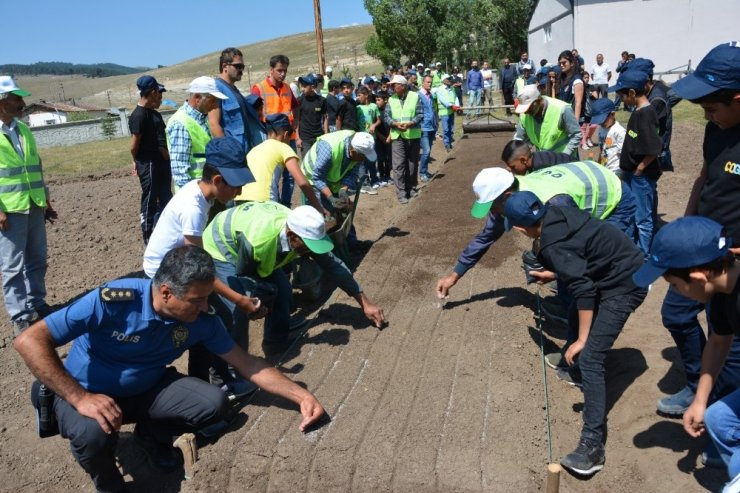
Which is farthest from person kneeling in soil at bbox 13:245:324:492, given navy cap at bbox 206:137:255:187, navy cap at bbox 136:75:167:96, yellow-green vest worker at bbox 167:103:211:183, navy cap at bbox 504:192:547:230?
navy cap at bbox 136:75:167:96

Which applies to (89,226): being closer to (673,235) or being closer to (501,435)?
(501,435)

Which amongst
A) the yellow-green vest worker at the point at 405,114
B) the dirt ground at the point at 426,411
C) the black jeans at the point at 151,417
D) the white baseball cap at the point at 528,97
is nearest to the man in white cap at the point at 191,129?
the dirt ground at the point at 426,411

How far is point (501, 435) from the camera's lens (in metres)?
3.09

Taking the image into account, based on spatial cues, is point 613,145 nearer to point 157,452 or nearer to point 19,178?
point 157,452

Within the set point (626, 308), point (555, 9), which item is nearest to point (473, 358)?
point (626, 308)

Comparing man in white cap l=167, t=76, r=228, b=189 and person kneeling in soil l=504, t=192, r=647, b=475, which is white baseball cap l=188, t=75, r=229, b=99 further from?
person kneeling in soil l=504, t=192, r=647, b=475

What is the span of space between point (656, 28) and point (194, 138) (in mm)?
24176

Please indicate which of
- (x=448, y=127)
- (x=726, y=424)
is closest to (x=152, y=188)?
(x=726, y=424)

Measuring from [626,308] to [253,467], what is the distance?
2.01m

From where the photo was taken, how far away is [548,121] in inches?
210

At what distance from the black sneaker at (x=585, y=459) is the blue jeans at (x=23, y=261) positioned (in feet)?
13.8

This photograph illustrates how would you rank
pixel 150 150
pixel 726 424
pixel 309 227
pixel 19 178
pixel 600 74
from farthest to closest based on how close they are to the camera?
pixel 600 74
pixel 150 150
pixel 19 178
pixel 309 227
pixel 726 424

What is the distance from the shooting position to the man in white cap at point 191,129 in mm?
4695

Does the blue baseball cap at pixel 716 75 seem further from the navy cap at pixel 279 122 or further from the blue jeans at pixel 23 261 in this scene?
the blue jeans at pixel 23 261
